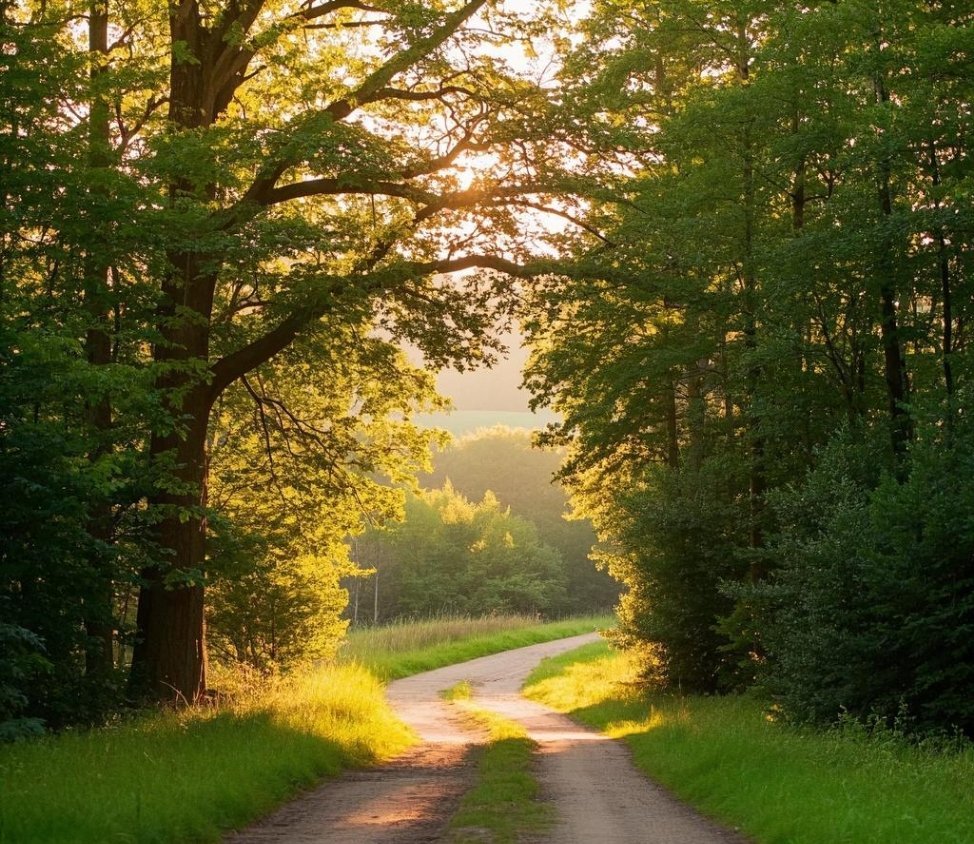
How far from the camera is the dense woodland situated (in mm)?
14711

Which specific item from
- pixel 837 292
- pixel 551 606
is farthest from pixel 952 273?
pixel 551 606

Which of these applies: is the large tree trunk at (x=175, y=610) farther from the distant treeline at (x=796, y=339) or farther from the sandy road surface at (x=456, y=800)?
the distant treeline at (x=796, y=339)

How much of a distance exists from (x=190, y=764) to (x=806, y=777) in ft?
20.9

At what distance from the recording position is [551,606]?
102 metres

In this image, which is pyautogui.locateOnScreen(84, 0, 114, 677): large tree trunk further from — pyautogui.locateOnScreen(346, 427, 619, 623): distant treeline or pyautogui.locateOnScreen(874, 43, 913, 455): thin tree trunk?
pyautogui.locateOnScreen(346, 427, 619, 623): distant treeline

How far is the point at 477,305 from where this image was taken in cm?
1972

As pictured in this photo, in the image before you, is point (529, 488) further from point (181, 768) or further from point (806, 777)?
point (181, 768)

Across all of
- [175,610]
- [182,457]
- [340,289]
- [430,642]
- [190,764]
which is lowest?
[430,642]

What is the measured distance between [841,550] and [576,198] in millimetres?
7504

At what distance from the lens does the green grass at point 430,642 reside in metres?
39.8

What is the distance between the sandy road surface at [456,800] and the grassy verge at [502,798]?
0.60ft

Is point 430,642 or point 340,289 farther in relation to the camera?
point 430,642

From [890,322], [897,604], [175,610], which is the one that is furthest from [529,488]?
[897,604]

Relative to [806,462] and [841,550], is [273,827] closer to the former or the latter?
[841,550]
